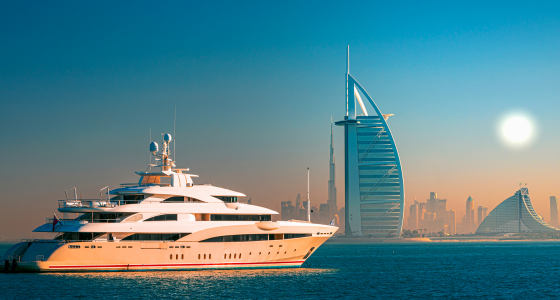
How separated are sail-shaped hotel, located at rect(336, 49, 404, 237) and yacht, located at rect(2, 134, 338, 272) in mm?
120088

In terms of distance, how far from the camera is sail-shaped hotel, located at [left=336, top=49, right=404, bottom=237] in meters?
165

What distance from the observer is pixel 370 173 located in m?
168

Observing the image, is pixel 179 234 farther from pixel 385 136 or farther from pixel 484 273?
pixel 385 136

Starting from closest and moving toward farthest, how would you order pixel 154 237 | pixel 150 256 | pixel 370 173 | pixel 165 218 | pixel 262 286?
1. pixel 262 286
2. pixel 150 256
3. pixel 154 237
4. pixel 165 218
5. pixel 370 173

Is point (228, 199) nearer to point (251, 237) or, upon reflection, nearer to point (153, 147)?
point (251, 237)

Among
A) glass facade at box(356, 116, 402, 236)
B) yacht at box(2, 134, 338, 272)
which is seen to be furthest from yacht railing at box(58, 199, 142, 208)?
glass facade at box(356, 116, 402, 236)

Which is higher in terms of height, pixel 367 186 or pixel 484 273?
pixel 367 186

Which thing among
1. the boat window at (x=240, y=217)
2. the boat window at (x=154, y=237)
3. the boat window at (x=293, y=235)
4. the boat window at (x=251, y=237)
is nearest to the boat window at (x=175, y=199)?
the boat window at (x=240, y=217)

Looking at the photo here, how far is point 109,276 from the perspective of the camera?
40812 mm

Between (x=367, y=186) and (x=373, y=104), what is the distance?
2501 centimetres

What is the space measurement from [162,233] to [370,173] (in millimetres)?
130226

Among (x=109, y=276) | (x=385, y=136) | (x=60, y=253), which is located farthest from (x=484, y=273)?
(x=385, y=136)

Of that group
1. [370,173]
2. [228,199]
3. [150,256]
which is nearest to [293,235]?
[228,199]

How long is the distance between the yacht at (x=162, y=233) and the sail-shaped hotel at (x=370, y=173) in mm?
120088
